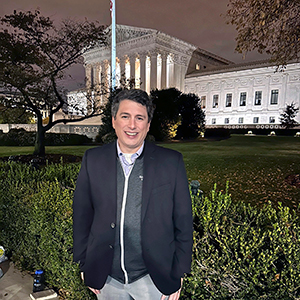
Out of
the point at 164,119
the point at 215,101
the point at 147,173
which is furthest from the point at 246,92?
the point at 147,173

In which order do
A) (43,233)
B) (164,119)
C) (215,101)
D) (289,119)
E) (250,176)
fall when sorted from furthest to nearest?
(215,101)
(289,119)
(164,119)
(250,176)
(43,233)

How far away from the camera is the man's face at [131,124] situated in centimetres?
181

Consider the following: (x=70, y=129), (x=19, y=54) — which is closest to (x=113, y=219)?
(x=19, y=54)

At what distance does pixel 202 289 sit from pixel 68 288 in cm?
179

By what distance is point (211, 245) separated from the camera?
2.33 m

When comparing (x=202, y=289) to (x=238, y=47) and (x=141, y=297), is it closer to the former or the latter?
(x=141, y=297)

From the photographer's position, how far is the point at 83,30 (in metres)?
12.6

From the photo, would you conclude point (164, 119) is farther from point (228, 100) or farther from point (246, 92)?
point (228, 100)

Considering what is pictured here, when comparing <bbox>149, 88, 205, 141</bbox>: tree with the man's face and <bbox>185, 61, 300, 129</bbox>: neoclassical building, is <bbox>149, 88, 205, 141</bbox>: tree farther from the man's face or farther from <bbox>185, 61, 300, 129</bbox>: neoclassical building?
<bbox>185, 61, 300, 129</bbox>: neoclassical building

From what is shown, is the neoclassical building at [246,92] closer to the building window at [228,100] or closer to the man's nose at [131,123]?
the building window at [228,100]

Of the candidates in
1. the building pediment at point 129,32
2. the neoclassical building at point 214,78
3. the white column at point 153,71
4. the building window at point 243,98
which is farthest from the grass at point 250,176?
the building pediment at point 129,32

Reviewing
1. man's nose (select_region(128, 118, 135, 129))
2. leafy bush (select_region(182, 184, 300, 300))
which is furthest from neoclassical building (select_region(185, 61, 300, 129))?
man's nose (select_region(128, 118, 135, 129))

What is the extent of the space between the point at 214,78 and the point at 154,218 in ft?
196

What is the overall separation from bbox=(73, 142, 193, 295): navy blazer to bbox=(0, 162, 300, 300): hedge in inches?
24.3
